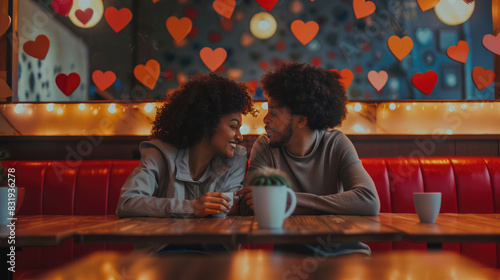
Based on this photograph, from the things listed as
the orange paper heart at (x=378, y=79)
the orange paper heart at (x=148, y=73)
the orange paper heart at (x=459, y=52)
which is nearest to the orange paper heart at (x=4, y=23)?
the orange paper heart at (x=148, y=73)

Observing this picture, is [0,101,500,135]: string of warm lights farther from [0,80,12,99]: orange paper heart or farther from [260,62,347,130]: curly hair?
[260,62,347,130]: curly hair

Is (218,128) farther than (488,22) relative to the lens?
No

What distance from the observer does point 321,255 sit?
168 centimetres

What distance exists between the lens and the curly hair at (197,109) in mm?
2018

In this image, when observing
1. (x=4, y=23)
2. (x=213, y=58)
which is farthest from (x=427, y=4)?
(x=4, y=23)

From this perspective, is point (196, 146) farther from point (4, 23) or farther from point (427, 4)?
point (427, 4)

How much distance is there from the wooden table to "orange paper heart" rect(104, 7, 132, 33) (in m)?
2.22

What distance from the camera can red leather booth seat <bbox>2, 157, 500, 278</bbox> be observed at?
92.7 inches

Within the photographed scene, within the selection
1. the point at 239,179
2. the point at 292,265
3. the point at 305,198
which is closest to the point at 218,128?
the point at 239,179

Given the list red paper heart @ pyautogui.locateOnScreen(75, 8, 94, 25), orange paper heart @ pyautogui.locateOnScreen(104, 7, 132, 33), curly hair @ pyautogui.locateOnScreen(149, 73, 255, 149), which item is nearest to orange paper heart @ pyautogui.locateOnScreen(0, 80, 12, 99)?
red paper heart @ pyautogui.locateOnScreen(75, 8, 94, 25)

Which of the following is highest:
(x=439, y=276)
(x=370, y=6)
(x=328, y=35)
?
(x=370, y=6)

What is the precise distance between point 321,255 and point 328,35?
1560 mm

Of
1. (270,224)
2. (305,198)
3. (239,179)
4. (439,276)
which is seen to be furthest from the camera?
(239,179)

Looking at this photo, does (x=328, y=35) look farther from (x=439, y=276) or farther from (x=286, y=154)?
(x=439, y=276)
